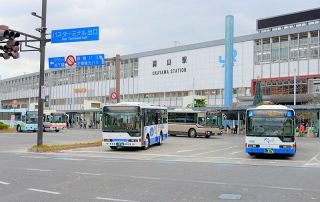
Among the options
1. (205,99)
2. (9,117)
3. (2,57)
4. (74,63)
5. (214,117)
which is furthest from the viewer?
(205,99)

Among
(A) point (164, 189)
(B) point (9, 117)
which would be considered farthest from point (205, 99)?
(A) point (164, 189)

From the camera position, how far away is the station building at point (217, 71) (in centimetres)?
6262

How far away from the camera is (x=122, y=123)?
25.0 meters

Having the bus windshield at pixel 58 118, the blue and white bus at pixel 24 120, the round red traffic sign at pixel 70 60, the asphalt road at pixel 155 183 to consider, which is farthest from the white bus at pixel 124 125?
the bus windshield at pixel 58 118

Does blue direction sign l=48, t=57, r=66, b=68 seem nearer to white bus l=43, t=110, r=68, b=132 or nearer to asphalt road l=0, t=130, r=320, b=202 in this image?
asphalt road l=0, t=130, r=320, b=202

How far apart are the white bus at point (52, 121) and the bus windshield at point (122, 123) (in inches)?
1203

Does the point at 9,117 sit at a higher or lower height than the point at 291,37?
lower

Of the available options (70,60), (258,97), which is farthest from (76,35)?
(258,97)

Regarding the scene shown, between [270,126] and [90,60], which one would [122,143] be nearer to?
[270,126]

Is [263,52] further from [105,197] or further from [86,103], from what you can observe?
[105,197]

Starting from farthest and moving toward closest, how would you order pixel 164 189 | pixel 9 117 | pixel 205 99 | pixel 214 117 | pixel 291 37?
pixel 205 99 < pixel 291 37 < pixel 9 117 < pixel 214 117 < pixel 164 189

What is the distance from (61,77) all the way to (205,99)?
42.0 meters

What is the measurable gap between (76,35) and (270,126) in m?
11.8

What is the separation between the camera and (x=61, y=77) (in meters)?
101
